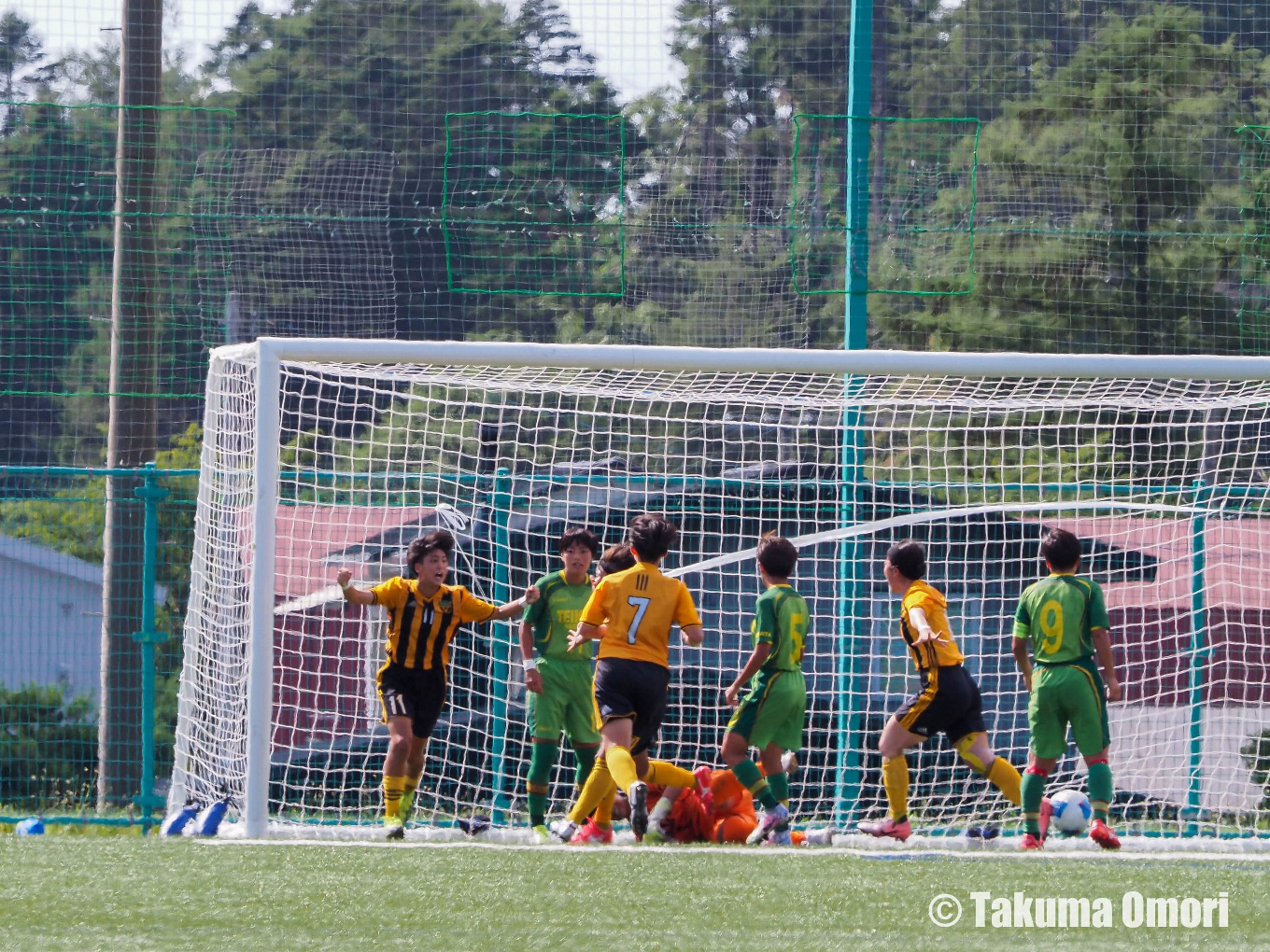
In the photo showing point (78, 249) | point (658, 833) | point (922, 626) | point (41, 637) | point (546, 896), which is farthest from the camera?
point (78, 249)

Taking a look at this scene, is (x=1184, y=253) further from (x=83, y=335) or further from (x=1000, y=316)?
(x=83, y=335)

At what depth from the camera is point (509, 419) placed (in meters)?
10.4

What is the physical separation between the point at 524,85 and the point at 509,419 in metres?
2.16

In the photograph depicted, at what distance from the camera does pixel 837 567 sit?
27.0ft

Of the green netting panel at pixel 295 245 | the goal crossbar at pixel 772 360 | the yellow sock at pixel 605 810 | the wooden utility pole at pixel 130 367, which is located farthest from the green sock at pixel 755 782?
the green netting panel at pixel 295 245

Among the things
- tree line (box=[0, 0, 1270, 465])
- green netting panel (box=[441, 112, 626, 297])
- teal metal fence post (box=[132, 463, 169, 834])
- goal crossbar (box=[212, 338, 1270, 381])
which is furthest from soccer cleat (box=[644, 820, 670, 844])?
green netting panel (box=[441, 112, 626, 297])

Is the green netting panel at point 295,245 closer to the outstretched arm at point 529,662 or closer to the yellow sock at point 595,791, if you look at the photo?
the outstretched arm at point 529,662

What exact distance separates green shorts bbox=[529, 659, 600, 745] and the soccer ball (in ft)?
6.51

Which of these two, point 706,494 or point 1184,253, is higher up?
point 1184,253

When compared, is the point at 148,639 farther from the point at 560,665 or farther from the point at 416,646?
the point at 560,665

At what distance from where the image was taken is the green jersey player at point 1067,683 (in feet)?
21.5

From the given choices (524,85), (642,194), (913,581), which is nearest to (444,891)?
(913,581)

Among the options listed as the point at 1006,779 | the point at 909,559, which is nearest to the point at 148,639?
the point at 909,559

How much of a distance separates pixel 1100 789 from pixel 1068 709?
347mm
